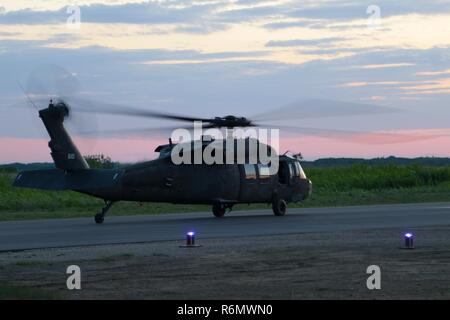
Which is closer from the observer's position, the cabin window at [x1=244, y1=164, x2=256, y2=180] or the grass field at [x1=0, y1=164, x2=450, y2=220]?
the cabin window at [x1=244, y1=164, x2=256, y2=180]

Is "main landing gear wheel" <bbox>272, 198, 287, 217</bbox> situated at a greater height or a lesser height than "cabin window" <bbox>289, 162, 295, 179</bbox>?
lesser

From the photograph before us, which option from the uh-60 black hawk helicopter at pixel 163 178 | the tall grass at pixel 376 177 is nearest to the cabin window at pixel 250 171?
the uh-60 black hawk helicopter at pixel 163 178

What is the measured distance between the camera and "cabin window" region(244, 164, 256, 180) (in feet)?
116

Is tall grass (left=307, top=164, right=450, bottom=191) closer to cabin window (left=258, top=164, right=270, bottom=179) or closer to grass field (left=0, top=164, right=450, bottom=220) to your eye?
grass field (left=0, top=164, right=450, bottom=220)

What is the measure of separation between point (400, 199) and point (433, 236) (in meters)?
26.1

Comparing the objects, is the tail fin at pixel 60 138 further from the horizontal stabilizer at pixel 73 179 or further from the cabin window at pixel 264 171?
the cabin window at pixel 264 171

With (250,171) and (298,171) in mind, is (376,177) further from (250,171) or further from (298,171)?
(250,171)

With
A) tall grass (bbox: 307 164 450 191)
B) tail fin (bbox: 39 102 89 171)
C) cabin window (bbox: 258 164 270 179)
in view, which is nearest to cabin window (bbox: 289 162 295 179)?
cabin window (bbox: 258 164 270 179)

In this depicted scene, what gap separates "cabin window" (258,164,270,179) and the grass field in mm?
6650

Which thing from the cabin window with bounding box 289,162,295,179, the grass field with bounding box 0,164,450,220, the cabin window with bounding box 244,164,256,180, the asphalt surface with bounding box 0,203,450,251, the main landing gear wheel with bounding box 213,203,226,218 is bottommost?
the asphalt surface with bounding box 0,203,450,251

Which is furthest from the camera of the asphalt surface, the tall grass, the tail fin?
the tall grass

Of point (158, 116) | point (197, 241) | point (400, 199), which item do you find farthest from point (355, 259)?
point (400, 199)
